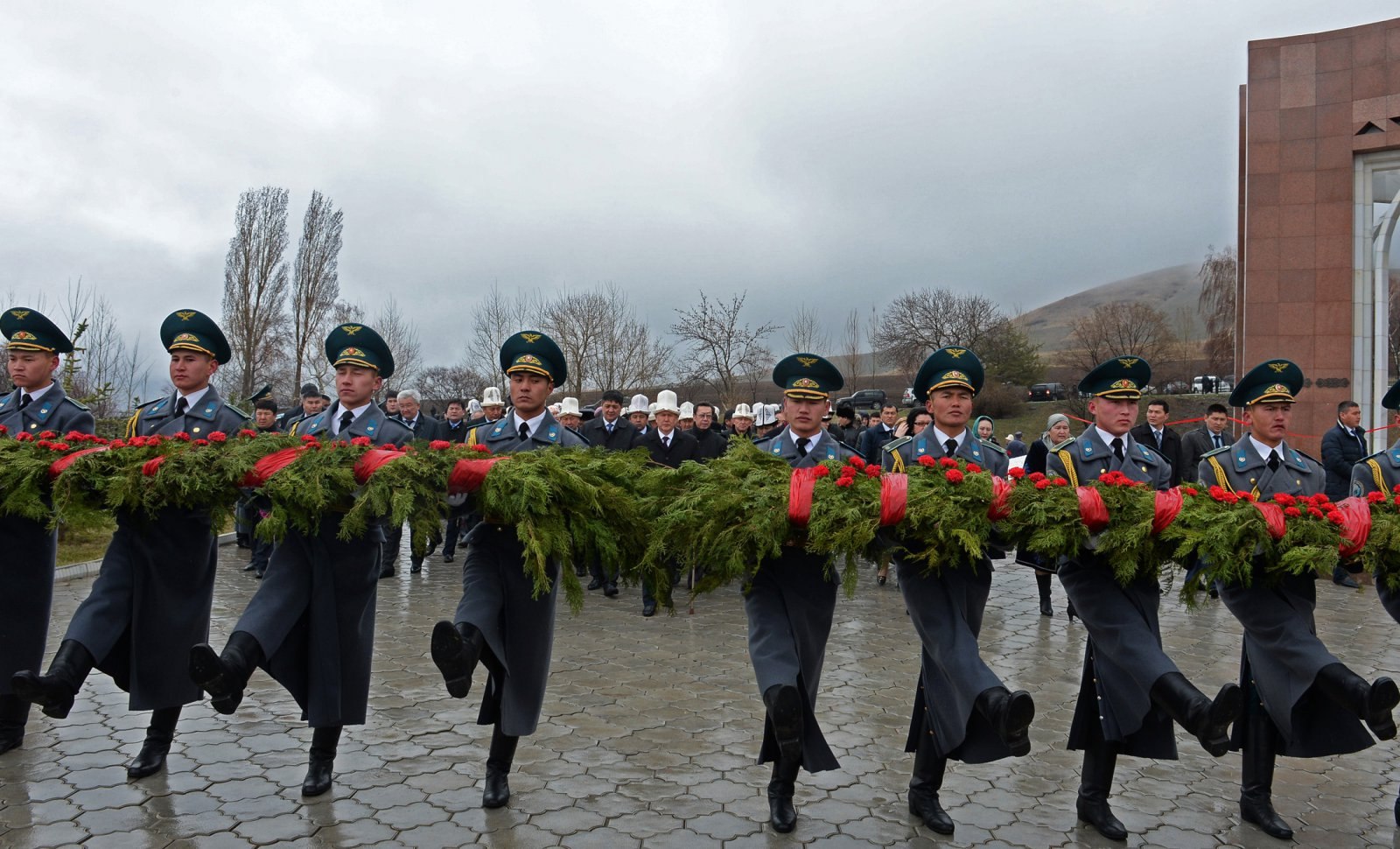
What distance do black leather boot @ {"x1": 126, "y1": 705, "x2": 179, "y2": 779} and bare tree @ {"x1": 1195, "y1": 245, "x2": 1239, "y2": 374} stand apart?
5906 cm

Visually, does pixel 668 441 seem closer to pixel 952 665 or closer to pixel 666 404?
pixel 666 404

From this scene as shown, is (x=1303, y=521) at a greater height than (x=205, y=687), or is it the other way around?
(x=1303, y=521)

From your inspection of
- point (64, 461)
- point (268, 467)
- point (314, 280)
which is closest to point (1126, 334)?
point (314, 280)

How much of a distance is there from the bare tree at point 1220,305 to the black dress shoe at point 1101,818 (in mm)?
57270

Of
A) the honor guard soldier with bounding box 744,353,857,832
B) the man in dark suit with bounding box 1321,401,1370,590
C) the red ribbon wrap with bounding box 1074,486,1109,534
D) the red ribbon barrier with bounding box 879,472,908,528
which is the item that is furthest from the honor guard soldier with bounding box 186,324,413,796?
the man in dark suit with bounding box 1321,401,1370,590

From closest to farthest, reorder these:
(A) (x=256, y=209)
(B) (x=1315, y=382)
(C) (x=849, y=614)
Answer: (C) (x=849, y=614) < (B) (x=1315, y=382) < (A) (x=256, y=209)

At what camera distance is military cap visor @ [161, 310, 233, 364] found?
5461 millimetres

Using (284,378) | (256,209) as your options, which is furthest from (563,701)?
(284,378)

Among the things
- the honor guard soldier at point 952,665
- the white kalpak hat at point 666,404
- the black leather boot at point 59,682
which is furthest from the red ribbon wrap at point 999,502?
the white kalpak hat at point 666,404

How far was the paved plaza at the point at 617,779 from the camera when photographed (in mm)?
4254

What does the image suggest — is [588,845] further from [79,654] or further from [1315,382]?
[1315,382]

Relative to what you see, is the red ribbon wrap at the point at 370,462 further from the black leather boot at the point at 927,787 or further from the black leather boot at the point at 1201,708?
the black leather boot at the point at 1201,708

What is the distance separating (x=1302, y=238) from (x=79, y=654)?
68.0ft

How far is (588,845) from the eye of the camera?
4.12 meters
